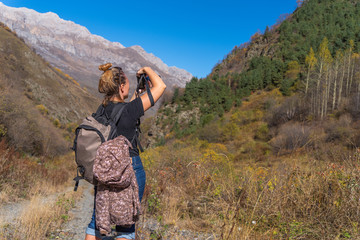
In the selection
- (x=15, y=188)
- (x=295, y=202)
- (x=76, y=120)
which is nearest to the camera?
(x=295, y=202)

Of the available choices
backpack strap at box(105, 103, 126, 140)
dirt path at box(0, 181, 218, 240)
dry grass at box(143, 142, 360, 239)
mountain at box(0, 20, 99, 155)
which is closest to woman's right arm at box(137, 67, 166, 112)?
backpack strap at box(105, 103, 126, 140)

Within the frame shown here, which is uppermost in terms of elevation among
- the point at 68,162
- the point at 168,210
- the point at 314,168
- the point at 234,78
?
the point at 234,78

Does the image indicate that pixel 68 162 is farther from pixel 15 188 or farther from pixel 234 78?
pixel 234 78

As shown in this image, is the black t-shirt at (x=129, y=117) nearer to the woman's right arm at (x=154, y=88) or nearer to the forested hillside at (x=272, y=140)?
the woman's right arm at (x=154, y=88)

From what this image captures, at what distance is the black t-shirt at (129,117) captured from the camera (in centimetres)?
183

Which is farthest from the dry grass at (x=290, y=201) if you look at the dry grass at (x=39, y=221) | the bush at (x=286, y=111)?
the bush at (x=286, y=111)

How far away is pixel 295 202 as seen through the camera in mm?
3037

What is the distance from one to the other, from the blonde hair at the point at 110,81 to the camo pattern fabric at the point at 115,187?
16.0 inches

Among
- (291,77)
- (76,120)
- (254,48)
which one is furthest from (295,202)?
(254,48)

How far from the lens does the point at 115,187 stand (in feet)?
5.61

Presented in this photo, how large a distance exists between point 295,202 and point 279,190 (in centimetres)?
24

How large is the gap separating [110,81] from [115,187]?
2.68 feet

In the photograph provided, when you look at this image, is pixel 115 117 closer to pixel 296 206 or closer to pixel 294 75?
pixel 296 206

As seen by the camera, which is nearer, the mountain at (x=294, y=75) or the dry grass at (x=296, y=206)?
the dry grass at (x=296, y=206)
